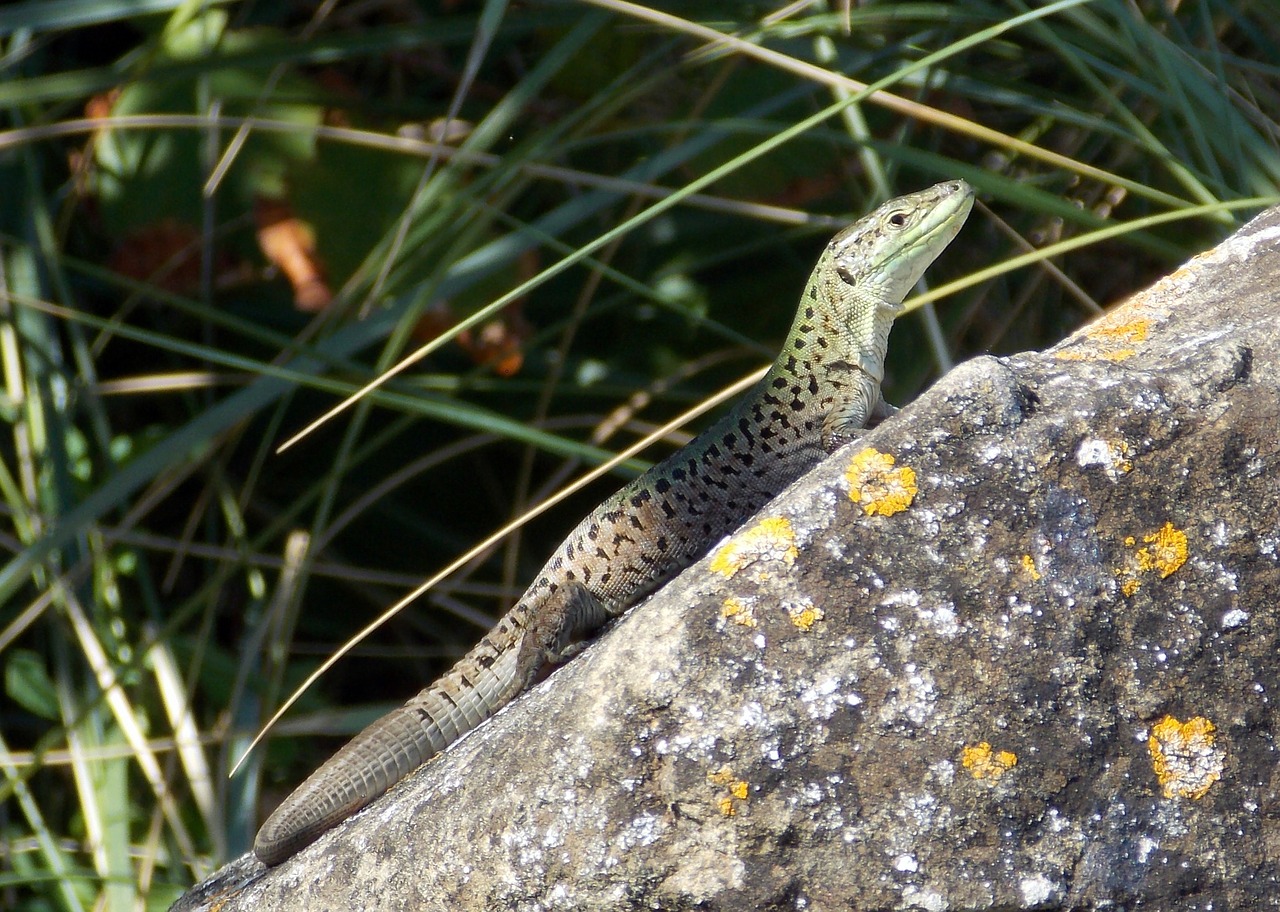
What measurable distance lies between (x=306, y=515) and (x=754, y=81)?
2594mm

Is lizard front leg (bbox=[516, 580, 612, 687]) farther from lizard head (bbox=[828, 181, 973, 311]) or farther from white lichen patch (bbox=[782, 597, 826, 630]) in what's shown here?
lizard head (bbox=[828, 181, 973, 311])

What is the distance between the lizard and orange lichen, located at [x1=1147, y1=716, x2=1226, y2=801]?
1.36 m

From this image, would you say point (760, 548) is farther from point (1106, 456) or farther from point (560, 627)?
point (560, 627)

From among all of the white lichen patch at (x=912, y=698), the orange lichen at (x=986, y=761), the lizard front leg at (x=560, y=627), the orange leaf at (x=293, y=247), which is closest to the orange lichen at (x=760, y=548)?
the white lichen patch at (x=912, y=698)

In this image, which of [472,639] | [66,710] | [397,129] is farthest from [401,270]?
[472,639]

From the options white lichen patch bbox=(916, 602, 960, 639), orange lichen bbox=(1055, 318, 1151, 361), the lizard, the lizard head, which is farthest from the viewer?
the lizard head

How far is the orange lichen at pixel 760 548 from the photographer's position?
1888mm

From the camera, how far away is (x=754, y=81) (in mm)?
4121

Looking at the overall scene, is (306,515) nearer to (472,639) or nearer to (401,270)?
(472,639)

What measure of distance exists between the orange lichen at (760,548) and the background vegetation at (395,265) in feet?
2.27

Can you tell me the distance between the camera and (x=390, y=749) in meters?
2.58

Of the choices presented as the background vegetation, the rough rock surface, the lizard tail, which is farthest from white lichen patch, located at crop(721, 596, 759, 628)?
the lizard tail

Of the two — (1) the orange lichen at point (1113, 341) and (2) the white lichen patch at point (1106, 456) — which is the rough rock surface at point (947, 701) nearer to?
(2) the white lichen patch at point (1106, 456)

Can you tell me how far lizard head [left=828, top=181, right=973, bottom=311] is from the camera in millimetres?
3217
